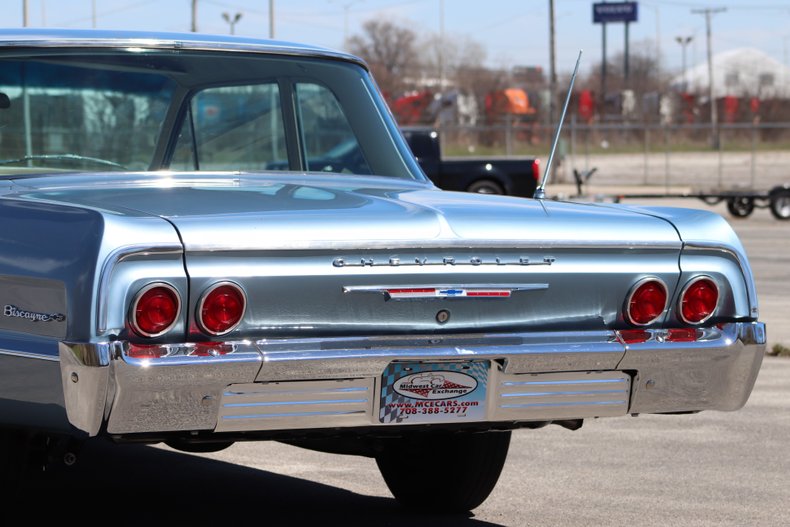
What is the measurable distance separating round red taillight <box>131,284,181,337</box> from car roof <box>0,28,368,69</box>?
1742 millimetres

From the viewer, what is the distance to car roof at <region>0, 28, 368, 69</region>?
5230mm

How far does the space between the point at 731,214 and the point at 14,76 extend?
24.1 metres

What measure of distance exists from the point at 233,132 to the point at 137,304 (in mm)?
1995

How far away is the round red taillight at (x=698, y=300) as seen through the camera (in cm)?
450

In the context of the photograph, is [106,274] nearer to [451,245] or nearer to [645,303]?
[451,245]

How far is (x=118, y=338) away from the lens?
12.4 feet

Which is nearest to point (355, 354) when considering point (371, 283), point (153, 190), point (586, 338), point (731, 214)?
point (371, 283)

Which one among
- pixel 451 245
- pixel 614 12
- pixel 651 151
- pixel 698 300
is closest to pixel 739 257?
pixel 698 300

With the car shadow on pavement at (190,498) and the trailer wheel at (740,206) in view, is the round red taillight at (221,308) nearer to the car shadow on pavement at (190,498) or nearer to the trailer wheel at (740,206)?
the car shadow on pavement at (190,498)

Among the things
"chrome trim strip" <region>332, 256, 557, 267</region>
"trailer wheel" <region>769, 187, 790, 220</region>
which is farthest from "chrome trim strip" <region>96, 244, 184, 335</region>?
"trailer wheel" <region>769, 187, 790, 220</region>

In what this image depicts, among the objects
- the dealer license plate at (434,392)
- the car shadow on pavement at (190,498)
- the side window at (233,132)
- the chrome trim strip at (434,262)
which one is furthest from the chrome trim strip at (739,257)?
the side window at (233,132)

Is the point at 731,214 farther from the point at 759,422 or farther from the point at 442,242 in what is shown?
the point at 442,242

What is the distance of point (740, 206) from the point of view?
90.0 ft

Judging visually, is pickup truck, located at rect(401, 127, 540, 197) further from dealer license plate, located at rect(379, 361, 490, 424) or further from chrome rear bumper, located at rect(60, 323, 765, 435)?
dealer license plate, located at rect(379, 361, 490, 424)
